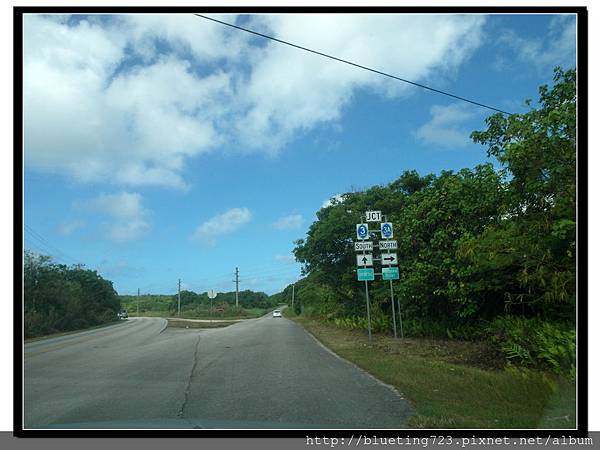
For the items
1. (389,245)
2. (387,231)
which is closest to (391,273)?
(389,245)

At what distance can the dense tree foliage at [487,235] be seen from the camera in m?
8.86

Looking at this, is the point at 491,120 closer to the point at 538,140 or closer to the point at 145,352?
the point at 538,140

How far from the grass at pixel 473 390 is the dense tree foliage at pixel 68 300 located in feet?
38.9

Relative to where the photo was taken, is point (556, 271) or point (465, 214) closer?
point (556, 271)

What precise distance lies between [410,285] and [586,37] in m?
11.1

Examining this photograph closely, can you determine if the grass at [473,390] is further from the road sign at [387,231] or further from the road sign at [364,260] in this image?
the road sign at [387,231]

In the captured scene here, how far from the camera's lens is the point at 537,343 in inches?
424

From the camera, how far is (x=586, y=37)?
22.8ft

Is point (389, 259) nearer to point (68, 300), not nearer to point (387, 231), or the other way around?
point (387, 231)

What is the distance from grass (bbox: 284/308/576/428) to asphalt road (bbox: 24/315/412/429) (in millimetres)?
442

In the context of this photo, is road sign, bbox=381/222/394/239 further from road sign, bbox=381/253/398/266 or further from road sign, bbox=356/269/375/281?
road sign, bbox=356/269/375/281

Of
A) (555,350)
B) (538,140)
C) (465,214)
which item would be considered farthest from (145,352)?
(538,140)

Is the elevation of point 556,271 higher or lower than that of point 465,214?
lower

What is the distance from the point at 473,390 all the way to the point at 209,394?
4478mm
